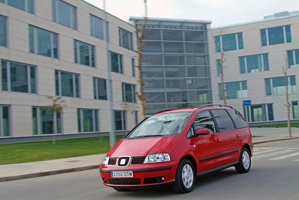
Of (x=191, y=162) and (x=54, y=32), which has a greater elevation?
(x=54, y=32)

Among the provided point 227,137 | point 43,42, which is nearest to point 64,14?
point 43,42

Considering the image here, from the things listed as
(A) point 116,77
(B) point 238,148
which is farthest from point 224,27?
(B) point 238,148

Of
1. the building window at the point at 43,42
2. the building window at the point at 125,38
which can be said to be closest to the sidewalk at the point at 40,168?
the building window at the point at 43,42

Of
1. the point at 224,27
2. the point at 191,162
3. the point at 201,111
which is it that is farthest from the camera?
the point at 224,27

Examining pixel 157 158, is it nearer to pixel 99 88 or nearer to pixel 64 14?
pixel 64 14

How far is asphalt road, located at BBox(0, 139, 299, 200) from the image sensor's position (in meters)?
7.58

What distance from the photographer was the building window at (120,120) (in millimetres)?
44500

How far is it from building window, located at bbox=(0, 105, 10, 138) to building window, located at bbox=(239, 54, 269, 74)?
38.0 meters

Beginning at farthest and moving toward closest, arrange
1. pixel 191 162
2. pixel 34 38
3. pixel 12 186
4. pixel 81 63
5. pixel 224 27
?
pixel 224 27
pixel 81 63
pixel 34 38
pixel 12 186
pixel 191 162

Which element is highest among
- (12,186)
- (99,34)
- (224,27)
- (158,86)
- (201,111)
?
(224,27)

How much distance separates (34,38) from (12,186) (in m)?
24.0

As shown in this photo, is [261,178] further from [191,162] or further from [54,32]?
[54,32]

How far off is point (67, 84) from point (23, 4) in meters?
8.27

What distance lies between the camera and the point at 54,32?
116ft
